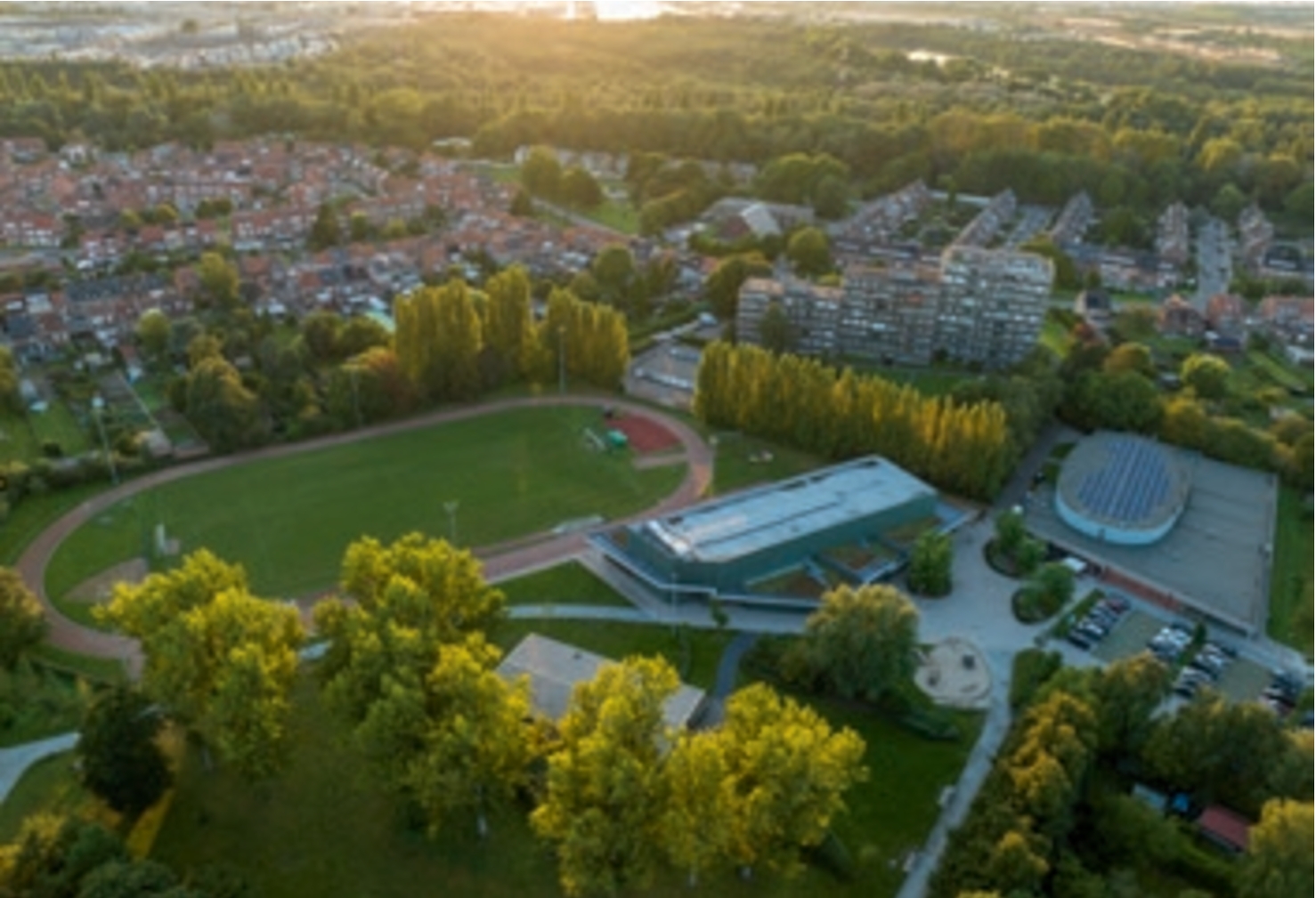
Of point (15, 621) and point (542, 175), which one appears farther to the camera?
point (542, 175)

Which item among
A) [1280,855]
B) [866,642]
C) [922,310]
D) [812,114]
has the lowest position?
[812,114]

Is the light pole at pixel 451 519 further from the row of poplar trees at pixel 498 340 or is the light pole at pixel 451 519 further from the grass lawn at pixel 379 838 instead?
the grass lawn at pixel 379 838

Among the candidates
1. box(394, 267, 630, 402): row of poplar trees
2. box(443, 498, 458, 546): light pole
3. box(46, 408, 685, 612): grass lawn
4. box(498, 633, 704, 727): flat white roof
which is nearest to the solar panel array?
box(46, 408, 685, 612): grass lawn

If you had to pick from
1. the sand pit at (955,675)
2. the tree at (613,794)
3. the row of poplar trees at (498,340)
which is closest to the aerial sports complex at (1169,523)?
the sand pit at (955,675)

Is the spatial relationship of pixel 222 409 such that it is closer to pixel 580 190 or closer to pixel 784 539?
pixel 784 539

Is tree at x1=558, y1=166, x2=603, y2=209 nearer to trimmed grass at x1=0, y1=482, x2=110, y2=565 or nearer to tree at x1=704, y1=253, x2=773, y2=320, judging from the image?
tree at x1=704, y1=253, x2=773, y2=320

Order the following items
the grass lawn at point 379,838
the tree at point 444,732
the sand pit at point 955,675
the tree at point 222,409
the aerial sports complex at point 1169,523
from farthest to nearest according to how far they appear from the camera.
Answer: the tree at point 222,409
the aerial sports complex at point 1169,523
the sand pit at point 955,675
the grass lawn at point 379,838
the tree at point 444,732

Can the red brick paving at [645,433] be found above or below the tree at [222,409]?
below

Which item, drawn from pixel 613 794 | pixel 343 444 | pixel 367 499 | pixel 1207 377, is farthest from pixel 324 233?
pixel 613 794
